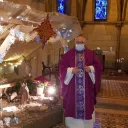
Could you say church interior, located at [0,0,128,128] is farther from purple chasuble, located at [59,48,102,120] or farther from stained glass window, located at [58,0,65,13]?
stained glass window, located at [58,0,65,13]

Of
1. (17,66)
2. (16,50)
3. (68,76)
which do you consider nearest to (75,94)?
(68,76)

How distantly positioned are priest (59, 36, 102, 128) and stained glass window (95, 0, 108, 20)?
36.4ft

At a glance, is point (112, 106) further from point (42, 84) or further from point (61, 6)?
point (61, 6)

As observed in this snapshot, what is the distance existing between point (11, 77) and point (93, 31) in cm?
1036

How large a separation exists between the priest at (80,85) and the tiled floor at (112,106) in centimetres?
49

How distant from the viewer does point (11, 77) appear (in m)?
5.91

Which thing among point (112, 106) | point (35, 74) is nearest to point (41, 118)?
point (35, 74)

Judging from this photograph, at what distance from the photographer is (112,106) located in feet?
24.7

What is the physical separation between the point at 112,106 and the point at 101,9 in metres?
9.10

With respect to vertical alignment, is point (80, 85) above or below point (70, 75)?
below

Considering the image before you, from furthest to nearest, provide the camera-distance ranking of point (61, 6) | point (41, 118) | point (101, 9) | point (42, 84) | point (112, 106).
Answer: point (101, 9)
point (61, 6)
point (112, 106)
point (42, 84)
point (41, 118)

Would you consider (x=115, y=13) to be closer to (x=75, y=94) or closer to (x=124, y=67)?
(x=124, y=67)

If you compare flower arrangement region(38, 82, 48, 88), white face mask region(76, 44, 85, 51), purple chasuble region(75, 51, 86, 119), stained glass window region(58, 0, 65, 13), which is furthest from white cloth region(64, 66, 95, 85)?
stained glass window region(58, 0, 65, 13)

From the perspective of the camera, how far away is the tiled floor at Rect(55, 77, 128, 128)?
5.74 meters
